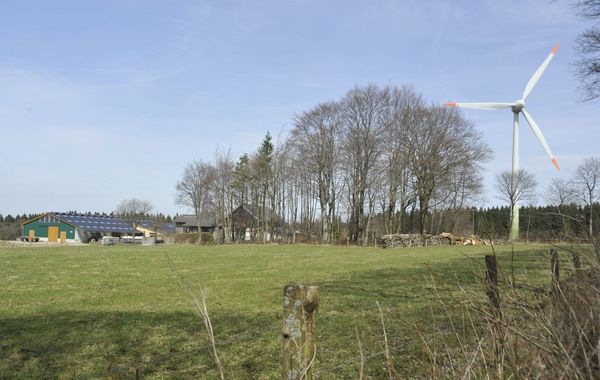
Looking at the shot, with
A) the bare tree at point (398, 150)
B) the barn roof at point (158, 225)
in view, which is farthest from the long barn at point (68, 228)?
the bare tree at point (398, 150)

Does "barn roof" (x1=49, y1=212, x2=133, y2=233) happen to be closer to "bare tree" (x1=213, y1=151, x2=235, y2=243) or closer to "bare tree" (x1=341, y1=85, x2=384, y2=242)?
"bare tree" (x1=213, y1=151, x2=235, y2=243)

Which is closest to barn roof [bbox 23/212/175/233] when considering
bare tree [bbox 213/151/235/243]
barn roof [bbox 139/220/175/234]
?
barn roof [bbox 139/220/175/234]

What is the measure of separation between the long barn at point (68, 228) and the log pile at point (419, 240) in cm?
6291

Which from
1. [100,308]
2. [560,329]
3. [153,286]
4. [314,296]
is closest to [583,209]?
[560,329]

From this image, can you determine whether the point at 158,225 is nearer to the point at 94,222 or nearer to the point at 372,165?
the point at 94,222

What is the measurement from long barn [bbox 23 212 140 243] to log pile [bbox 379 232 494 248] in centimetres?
6291

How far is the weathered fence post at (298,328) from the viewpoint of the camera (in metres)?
3.13

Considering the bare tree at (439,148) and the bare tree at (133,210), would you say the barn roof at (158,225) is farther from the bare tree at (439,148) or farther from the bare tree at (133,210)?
the bare tree at (439,148)

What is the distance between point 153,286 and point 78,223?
8647 centimetres

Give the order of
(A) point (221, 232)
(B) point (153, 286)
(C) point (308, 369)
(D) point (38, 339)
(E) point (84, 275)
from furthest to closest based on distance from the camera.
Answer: (A) point (221, 232) → (E) point (84, 275) → (B) point (153, 286) → (D) point (38, 339) → (C) point (308, 369)

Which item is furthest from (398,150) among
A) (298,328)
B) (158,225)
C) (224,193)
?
(158,225)

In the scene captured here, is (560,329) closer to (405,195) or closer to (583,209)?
(583,209)

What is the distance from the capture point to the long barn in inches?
3580

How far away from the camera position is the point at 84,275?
1808cm
